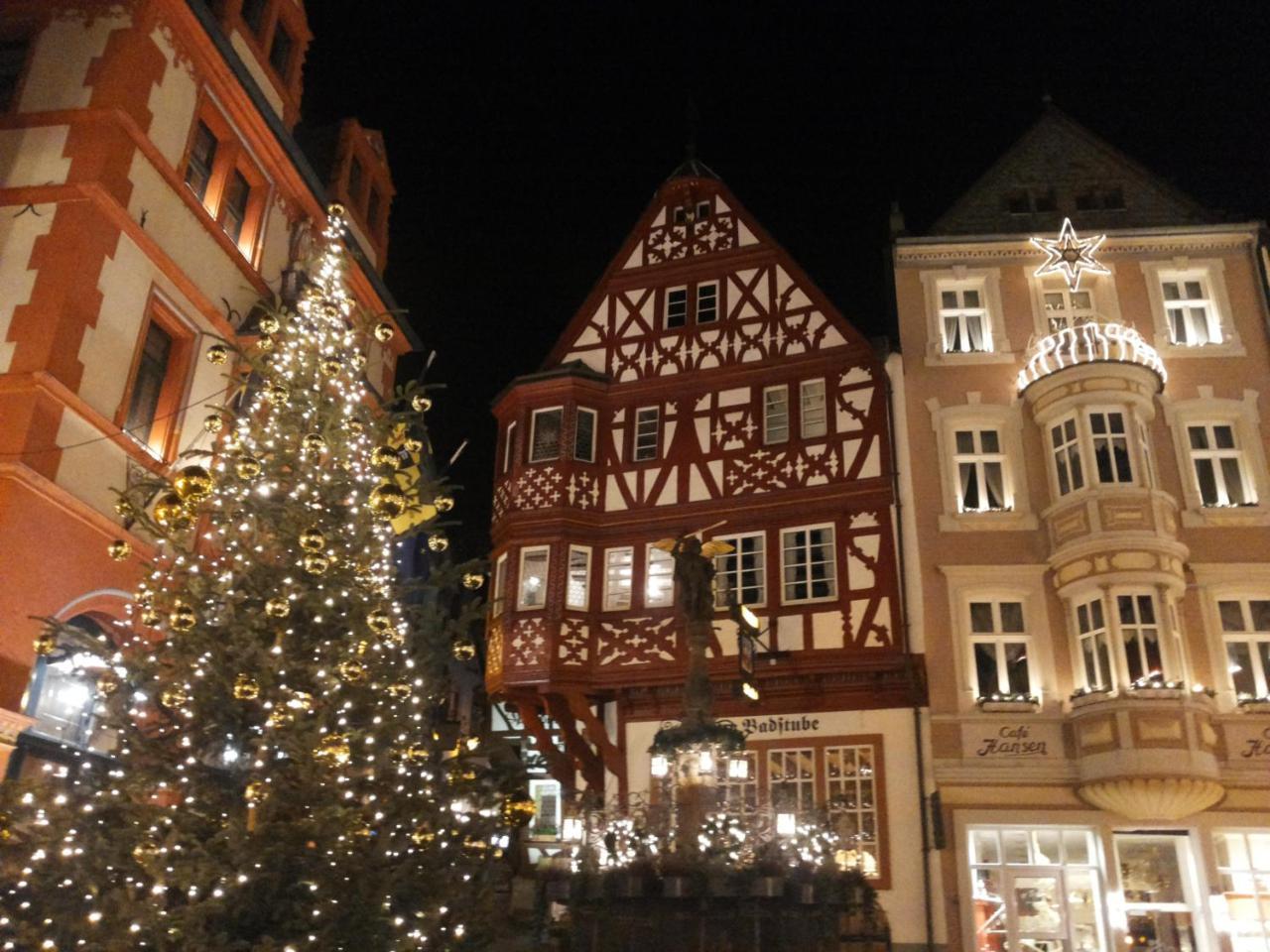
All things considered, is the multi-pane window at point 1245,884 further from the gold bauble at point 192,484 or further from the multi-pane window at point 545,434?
the gold bauble at point 192,484

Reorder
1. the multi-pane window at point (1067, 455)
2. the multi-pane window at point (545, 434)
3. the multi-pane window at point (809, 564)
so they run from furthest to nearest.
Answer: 1. the multi-pane window at point (545, 434)
2. the multi-pane window at point (809, 564)
3. the multi-pane window at point (1067, 455)

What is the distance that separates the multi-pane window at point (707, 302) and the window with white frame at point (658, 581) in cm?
532

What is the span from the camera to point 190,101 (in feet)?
52.6

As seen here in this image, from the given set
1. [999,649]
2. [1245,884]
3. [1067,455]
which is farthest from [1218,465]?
[1245,884]

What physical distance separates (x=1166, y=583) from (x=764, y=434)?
25.4ft

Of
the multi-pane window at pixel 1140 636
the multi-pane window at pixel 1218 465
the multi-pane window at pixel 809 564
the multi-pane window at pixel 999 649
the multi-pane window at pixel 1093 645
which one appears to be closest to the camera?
the multi-pane window at pixel 1140 636

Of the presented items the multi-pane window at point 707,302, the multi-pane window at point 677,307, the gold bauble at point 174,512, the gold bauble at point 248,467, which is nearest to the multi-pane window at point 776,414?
the multi-pane window at point 707,302

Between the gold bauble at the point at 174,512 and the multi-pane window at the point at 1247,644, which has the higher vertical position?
the multi-pane window at the point at 1247,644

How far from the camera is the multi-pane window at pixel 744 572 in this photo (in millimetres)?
20469

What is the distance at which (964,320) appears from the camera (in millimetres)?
21438

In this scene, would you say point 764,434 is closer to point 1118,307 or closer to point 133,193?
point 1118,307

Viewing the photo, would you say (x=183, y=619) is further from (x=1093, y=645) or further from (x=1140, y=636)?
(x=1140, y=636)

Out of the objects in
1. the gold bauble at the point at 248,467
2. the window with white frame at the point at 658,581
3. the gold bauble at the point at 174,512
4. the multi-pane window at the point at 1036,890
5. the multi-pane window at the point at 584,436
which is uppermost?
the multi-pane window at the point at 584,436

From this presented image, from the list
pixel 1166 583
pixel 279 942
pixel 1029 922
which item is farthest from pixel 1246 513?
pixel 279 942
